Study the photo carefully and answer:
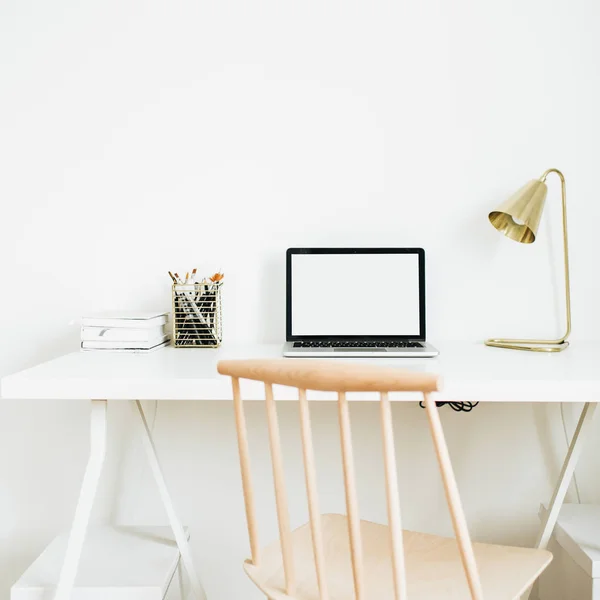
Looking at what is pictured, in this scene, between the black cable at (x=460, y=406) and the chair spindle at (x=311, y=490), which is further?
the black cable at (x=460, y=406)

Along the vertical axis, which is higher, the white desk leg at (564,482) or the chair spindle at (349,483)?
the chair spindle at (349,483)

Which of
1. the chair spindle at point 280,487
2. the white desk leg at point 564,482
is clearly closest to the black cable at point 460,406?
the white desk leg at point 564,482

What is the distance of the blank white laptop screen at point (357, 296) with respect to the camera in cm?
165

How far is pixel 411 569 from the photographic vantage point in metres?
1.15

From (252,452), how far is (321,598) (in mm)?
864

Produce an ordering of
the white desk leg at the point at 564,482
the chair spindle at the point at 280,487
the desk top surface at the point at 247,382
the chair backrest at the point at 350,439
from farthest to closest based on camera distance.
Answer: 1. the white desk leg at the point at 564,482
2. the desk top surface at the point at 247,382
3. the chair spindle at the point at 280,487
4. the chair backrest at the point at 350,439

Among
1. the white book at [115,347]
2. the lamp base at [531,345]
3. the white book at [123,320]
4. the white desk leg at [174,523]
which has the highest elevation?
the white book at [123,320]

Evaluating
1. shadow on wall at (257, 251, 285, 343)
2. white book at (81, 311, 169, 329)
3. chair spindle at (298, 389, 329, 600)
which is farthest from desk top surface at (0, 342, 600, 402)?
shadow on wall at (257, 251, 285, 343)

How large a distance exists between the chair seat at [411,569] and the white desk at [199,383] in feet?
0.90

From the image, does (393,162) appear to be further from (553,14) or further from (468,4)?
(553,14)

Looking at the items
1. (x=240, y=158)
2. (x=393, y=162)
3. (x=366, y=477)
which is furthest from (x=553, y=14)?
(x=366, y=477)

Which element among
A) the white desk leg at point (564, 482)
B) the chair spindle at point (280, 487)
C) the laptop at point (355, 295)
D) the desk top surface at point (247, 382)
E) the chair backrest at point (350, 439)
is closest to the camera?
the chair backrest at point (350, 439)

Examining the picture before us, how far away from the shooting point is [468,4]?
1.74 metres

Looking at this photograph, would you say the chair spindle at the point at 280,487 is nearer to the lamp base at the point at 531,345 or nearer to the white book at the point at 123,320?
the white book at the point at 123,320
